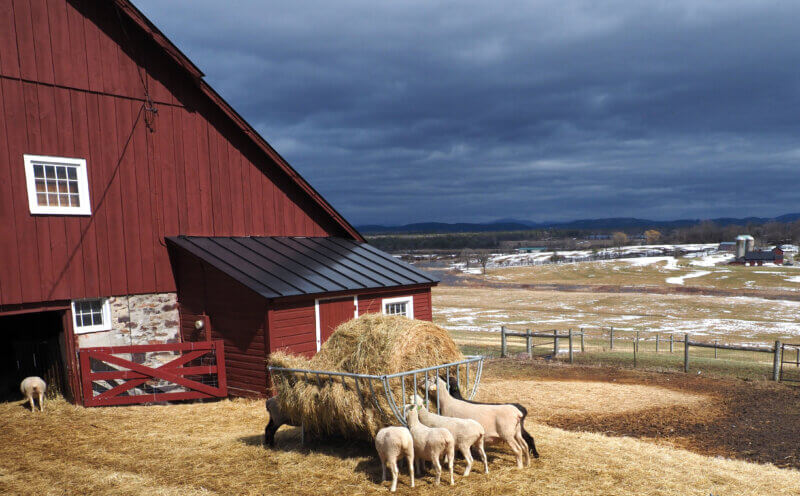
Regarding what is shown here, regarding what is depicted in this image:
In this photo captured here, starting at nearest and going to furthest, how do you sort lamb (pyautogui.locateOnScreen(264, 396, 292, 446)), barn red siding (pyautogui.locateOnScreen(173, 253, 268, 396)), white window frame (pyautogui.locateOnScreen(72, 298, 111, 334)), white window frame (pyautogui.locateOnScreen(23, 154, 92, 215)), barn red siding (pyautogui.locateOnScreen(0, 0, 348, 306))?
lamb (pyautogui.locateOnScreen(264, 396, 292, 446)), barn red siding (pyautogui.locateOnScreen(0, 0, 348, 306)), white window frame (pyautogui.locateOnScreen(23, 154, 92, 215)), white window frame (pyautogui.locateOnScreen(72, 298, 111, 334)), barn red siding (pyautogui.locateOnScreen(173, 253, 268, 396))

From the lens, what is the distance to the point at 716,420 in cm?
1230

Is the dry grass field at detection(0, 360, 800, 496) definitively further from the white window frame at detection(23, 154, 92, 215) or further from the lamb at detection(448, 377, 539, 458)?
the white window frame at detection(23, 154, 92, 215)

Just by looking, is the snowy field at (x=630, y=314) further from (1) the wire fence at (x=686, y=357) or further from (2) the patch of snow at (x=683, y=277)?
(2) the patch of snow at (x=683, y=277)

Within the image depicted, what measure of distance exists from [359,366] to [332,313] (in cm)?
641

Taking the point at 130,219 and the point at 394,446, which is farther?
the point at 130,219

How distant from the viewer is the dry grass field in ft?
25.4

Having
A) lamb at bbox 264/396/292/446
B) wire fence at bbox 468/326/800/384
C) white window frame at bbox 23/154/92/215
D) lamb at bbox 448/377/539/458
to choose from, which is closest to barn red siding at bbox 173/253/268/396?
white window frame at bbox 23/154/92/215

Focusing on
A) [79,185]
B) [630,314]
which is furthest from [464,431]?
[630,314]

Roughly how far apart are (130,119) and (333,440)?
35.1ft

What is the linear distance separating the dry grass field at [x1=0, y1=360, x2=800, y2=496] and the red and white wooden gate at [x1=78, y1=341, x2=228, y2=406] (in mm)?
424

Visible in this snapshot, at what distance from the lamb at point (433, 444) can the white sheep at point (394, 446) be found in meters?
0.15

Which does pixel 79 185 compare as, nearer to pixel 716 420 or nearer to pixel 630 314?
pixel 716 420

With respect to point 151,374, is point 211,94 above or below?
above

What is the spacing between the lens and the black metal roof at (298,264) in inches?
547
